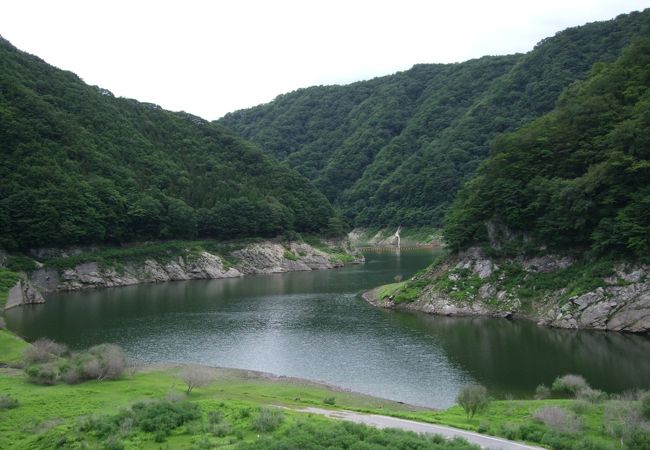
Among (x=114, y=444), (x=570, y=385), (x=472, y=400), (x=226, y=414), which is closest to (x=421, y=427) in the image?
(x=472, y=400)

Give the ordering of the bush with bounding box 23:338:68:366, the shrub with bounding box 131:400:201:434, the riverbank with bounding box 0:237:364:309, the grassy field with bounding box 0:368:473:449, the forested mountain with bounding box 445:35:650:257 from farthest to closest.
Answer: the riverbank with bounding box 0:237:364:309, the forested mountain with bounding box 445:35:650:257, the bush with bounding box 23:338:68:366, the shrub with bounding box 131:400:201:434, the grassy field with bounding box 0:368:473:449

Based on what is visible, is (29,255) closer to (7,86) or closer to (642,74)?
(7,86)

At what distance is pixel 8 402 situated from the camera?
106ft

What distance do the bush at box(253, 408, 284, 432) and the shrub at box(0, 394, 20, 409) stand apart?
15240 mm

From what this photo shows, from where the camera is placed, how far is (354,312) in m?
74.6

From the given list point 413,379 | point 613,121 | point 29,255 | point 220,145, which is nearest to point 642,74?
point 613,121

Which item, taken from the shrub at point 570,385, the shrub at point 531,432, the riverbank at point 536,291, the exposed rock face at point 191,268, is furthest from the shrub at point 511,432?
the exposed rock face at point 191,268

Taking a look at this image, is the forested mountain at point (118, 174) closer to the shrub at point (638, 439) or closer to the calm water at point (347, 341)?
the calm water at point (347, 341)

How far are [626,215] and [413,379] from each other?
3256 centimetres

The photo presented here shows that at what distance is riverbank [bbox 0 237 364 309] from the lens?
317 ft

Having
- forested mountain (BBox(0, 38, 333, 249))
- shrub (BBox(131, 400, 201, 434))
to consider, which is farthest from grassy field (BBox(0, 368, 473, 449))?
forested mountain (BBox(0, 38, 333, 249))

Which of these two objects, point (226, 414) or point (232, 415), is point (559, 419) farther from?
point (226, 414)

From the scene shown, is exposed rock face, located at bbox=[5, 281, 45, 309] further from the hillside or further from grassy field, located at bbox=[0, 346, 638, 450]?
the hillside

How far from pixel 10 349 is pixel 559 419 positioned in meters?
42.1
